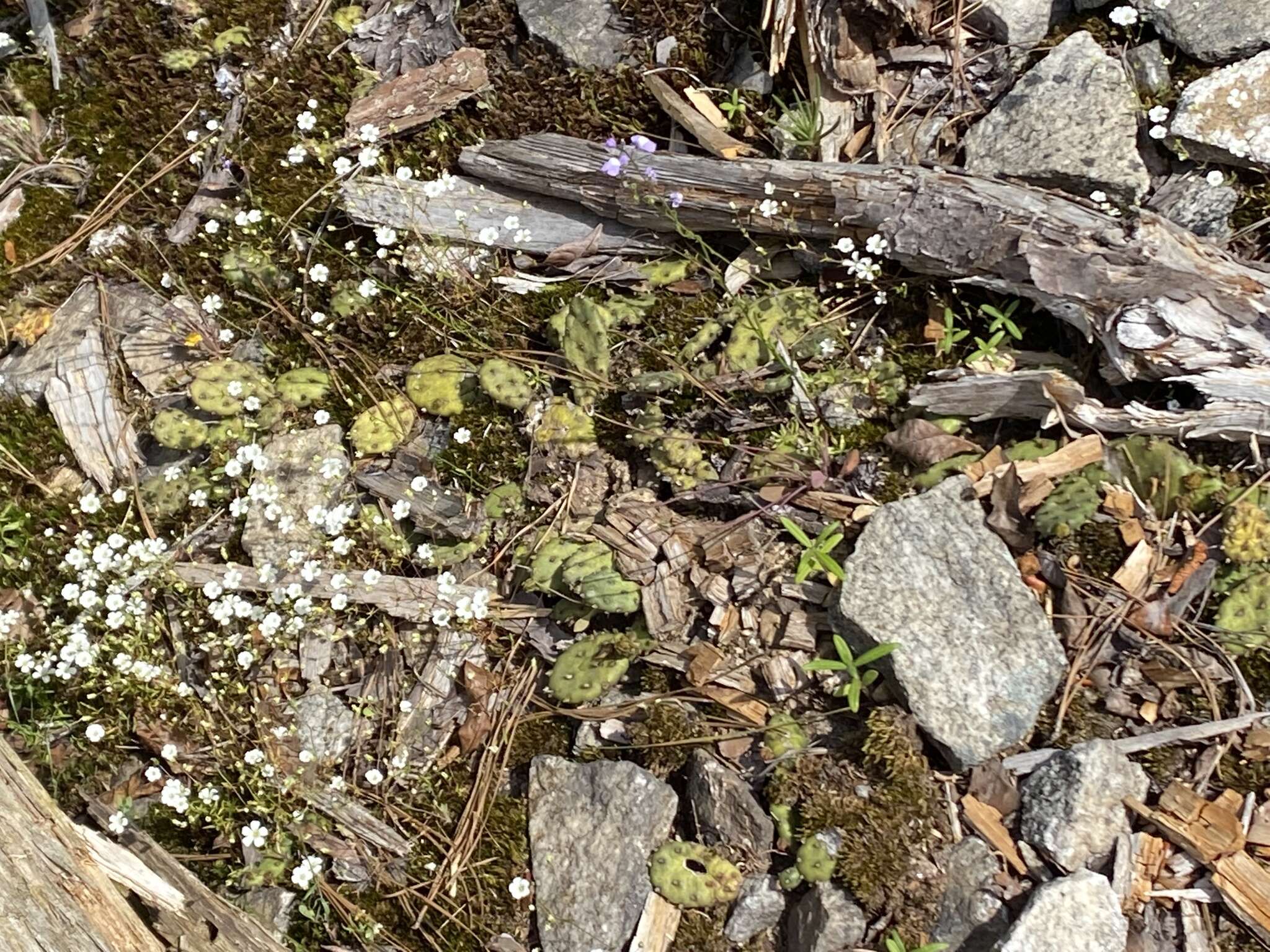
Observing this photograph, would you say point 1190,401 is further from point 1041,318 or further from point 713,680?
point 713,680

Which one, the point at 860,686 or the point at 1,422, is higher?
the point at 1,422

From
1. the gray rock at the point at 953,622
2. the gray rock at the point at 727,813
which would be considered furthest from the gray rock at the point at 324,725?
the gray rock at the point at 953,622

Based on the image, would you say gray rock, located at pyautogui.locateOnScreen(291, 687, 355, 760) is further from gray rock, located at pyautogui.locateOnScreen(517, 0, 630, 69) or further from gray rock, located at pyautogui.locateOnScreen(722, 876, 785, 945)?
gray rock, located at pyautogui.locateOnScreen(517, 0, 630, 69)

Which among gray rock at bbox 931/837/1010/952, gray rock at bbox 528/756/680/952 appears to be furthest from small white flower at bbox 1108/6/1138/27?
gray rock at bbox 528/756/680/952

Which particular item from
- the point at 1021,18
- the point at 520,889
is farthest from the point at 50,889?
the point at 1021,18

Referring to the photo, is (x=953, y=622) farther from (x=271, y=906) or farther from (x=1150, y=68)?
(x=271, y=906)

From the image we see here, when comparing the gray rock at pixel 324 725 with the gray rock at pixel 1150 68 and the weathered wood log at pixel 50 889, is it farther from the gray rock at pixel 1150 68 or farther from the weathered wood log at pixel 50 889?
the gray rock at pixel 1150 68

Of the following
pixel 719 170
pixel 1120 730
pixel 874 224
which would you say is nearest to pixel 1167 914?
pixel 1120 730
